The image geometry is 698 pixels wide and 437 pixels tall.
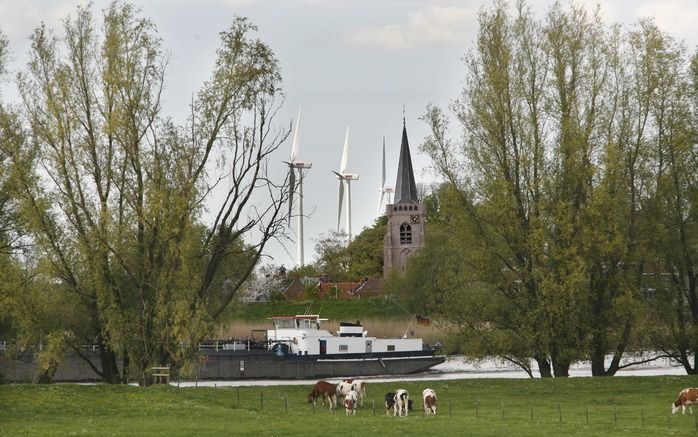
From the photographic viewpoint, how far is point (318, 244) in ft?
530

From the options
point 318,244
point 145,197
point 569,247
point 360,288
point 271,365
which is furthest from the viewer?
point 318,244

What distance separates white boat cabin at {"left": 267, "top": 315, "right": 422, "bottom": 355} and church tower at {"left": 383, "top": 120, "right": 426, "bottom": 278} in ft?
229

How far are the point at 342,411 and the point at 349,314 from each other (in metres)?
80.9

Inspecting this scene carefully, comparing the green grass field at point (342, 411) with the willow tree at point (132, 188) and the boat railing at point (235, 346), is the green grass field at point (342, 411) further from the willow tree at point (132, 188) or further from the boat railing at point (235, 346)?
the boat railing at point (235, 346)

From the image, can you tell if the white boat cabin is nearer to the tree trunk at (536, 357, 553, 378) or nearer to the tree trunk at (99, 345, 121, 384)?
the tree trunk at (536, 357, 553, 378)

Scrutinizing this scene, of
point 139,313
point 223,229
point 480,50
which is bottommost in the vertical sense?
point 139,313

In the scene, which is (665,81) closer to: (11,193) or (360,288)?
(11,193)

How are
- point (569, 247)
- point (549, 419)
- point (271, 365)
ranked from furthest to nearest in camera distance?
point (271, 365), point (569, 247), point (549, 419)

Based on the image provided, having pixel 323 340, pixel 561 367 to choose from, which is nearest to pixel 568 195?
pixel 561 367

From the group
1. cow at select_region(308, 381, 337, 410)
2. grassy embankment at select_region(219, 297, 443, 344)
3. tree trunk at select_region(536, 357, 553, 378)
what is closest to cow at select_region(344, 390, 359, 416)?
cow at select_region(308, 381, 337, 410)

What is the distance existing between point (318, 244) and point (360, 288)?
2987 cm

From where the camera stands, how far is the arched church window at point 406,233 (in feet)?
492

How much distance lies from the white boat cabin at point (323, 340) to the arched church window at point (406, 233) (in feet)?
231

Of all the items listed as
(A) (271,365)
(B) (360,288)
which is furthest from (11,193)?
(B) (360,288)
